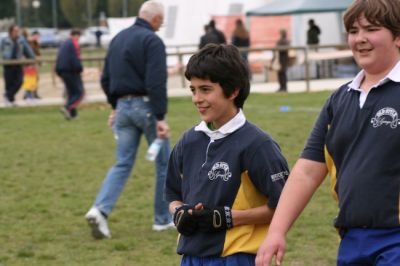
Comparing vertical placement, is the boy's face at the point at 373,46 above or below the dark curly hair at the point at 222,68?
above

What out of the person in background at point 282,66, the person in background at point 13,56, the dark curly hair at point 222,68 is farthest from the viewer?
the person in background at point 282,66

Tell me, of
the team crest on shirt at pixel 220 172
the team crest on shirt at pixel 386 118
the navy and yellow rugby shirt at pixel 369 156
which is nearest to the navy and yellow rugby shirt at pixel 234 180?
the team crest on shirt at pixel 220 172

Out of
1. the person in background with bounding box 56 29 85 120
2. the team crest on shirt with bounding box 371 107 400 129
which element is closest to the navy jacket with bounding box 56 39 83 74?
the person in background with bounding box 56 29 85 120

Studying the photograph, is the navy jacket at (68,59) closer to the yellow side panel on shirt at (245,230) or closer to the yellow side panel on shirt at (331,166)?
the yellow side panel on shirt at (245,230)

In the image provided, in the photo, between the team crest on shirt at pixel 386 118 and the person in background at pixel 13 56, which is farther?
the person in background at pixel 13 56

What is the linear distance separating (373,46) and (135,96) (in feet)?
15.3

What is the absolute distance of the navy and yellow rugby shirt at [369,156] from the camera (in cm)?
347

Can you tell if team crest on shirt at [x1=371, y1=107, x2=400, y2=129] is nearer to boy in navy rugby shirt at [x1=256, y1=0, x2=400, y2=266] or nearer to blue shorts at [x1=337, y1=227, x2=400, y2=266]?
boy in navy rugby shirt at [x1=256, y1=0, x2=400, y2=266]

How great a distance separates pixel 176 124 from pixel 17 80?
22.9 ft

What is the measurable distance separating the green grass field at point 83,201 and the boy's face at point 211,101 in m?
3.09

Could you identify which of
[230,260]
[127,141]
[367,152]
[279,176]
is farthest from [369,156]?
[127,141]

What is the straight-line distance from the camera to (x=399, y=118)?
11.3ft

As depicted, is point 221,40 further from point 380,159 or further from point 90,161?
point 380,159

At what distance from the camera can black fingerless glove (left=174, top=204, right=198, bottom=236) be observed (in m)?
4.11
